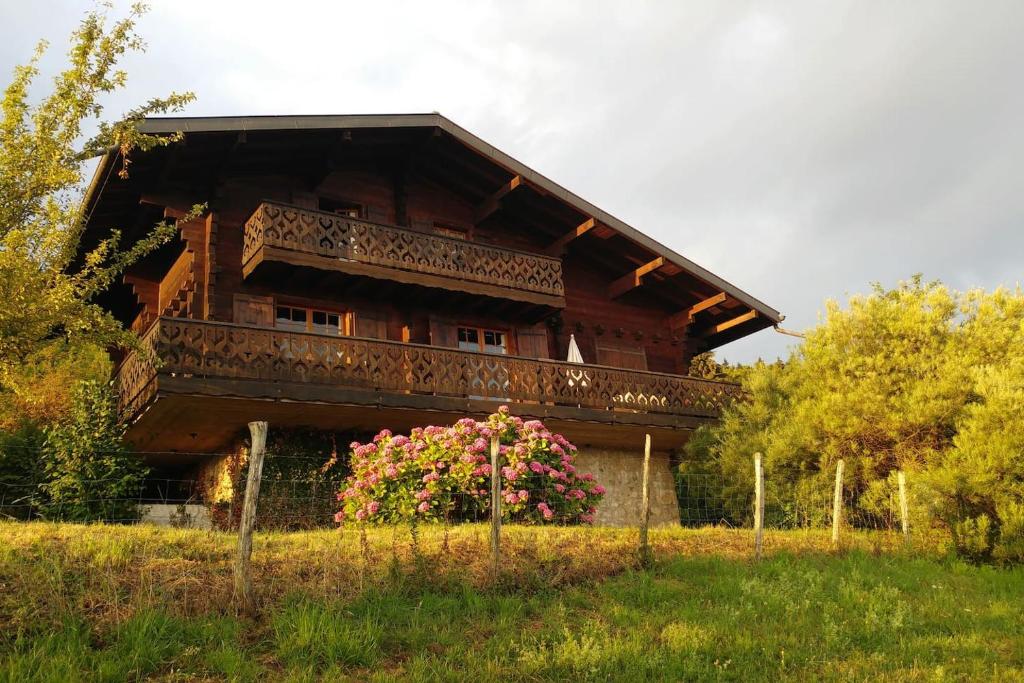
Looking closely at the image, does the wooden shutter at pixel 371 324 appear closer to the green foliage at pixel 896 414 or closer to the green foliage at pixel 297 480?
the green foliage at pixel 297 480

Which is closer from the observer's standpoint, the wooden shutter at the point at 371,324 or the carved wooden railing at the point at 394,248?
the carved wooden railing at the point at 394,248

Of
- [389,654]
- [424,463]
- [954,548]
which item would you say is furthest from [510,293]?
[389,654]

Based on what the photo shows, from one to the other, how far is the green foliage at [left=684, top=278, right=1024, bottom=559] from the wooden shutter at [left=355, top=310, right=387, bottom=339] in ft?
22.0

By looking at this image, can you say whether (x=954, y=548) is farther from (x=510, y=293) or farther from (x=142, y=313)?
(x=142, y=313)

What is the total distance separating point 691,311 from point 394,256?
831 cm

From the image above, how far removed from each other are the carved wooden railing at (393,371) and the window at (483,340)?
2.11 meters

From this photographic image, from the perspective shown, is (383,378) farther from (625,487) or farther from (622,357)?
(622,357)

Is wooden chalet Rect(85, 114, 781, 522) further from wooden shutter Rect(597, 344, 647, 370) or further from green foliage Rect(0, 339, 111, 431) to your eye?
green foliage Rect(0, 339, 111, 431)

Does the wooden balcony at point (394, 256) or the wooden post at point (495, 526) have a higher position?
the wooden balcony at point (394, 256)

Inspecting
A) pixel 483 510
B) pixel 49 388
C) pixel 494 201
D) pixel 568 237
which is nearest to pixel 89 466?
pixel 49 388

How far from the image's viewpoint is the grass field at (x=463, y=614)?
7676 mm

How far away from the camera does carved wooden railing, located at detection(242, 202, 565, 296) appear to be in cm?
1659

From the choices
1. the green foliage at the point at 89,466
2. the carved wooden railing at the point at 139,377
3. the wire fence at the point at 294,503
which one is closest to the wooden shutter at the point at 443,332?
the wire fence at the point at 294,503

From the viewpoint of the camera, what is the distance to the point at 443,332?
755 inches
